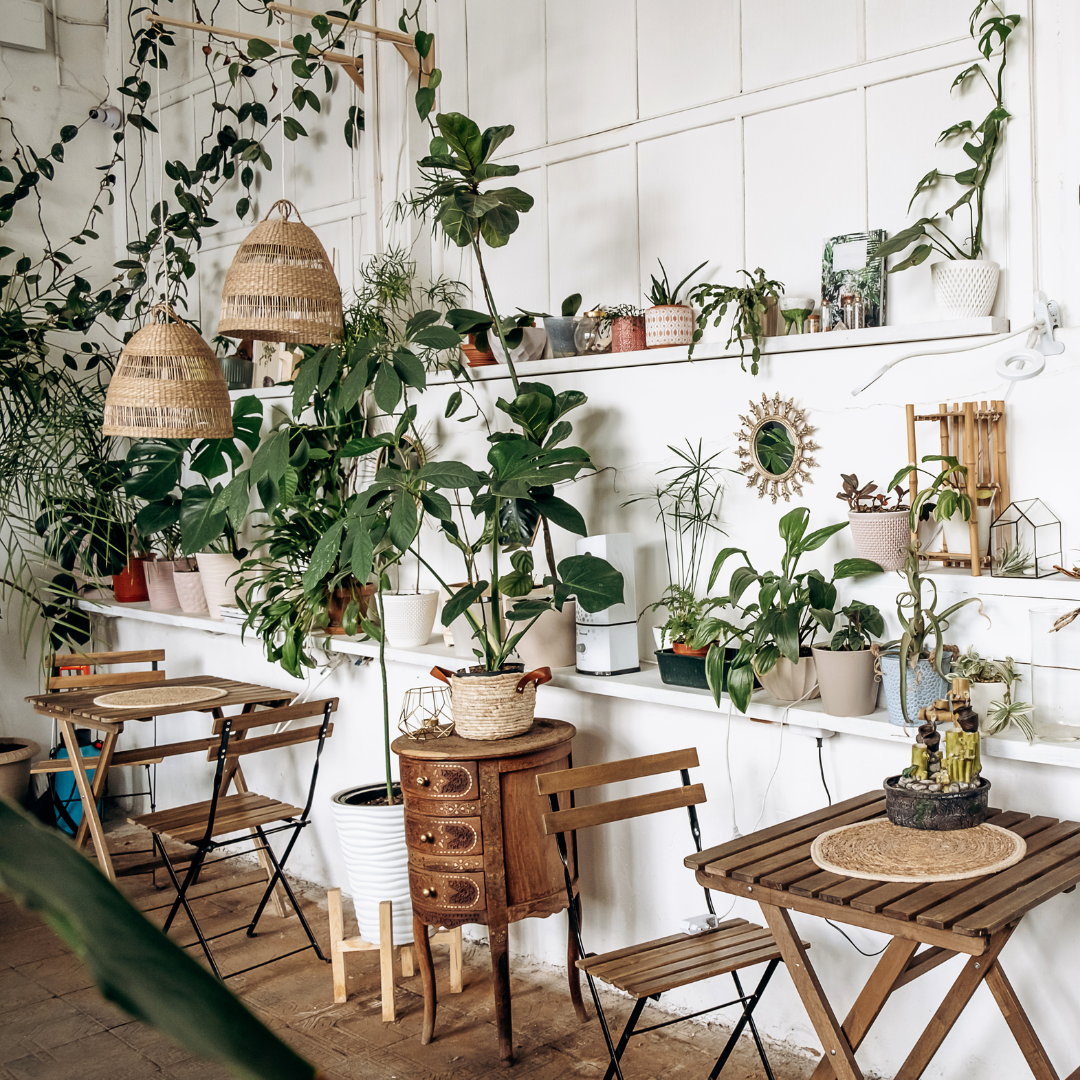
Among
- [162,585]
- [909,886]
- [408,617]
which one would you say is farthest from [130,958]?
[162,585]

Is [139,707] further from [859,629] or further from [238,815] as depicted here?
[859,629]

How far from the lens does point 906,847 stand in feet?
7.82

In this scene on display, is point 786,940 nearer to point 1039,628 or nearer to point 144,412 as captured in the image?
point 1039,628

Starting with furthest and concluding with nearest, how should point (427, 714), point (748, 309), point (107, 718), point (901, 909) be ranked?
point (427, 714), point (107, 718), point (748, 309), point (901, 909)

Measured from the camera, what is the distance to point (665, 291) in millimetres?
3586

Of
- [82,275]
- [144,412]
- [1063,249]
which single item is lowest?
[144,412]

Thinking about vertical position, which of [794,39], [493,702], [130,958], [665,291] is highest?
[794,39]

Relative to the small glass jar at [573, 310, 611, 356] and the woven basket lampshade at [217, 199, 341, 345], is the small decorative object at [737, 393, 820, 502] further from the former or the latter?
the woven basket lampshade at [217, 199, 341, 345]

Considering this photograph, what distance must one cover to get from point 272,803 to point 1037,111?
3.34 m

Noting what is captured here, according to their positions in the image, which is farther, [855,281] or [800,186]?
[800,186]

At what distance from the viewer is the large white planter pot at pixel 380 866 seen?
3.68m

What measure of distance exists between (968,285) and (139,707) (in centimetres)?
308

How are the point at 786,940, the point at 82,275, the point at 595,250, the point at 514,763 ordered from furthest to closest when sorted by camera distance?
the point at 82,275 → the point at 595,250 → the point at 514,763 → the point at 786,940

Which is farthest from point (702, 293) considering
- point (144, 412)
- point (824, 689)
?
point (144, 412)
